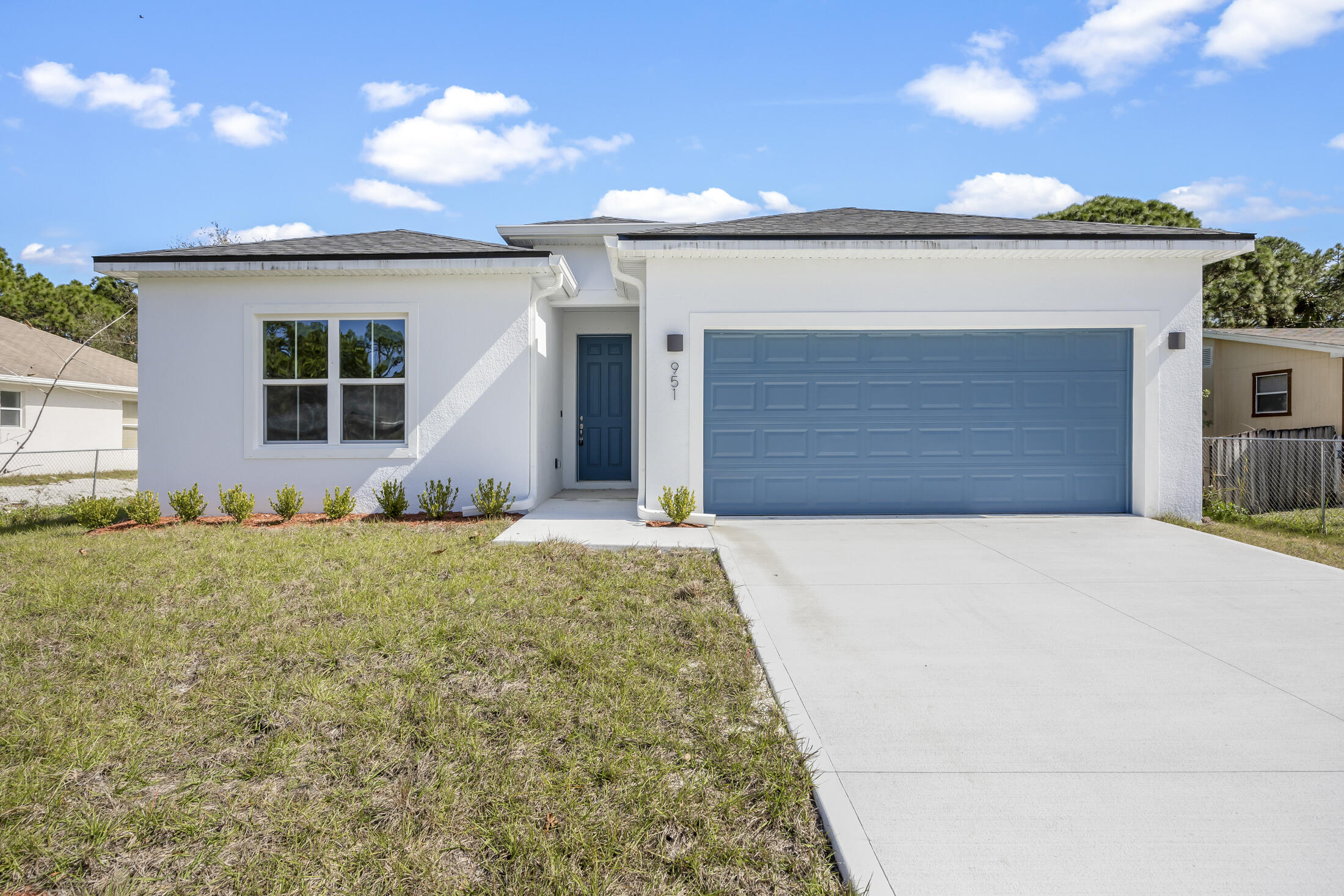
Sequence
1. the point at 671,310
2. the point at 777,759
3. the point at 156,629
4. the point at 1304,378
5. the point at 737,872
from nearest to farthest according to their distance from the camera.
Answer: the point at 737,872, the point at 777,759, the point at 156,629, the point at 671,310, the point at 1304,378

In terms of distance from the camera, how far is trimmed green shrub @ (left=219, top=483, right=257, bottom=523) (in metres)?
8.51

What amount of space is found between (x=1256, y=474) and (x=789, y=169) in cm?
1049

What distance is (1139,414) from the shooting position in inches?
337

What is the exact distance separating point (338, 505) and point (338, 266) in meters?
3.08

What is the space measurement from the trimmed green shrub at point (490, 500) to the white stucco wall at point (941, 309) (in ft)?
6.36

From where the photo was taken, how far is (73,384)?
52.6 feet

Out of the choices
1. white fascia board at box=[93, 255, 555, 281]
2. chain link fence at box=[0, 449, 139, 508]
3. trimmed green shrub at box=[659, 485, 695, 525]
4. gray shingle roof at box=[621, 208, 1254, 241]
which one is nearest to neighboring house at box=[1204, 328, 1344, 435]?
gray shingle roof at box=[621, 208, 1254, 241]

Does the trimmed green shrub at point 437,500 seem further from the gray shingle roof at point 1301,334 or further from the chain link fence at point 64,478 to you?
the gray shingle roof at point 1301,334

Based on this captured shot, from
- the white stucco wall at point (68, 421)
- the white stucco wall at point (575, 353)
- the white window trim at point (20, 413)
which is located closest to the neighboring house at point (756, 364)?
the white stucco wall at point (575, 353)

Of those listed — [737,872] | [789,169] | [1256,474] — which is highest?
[789,169]

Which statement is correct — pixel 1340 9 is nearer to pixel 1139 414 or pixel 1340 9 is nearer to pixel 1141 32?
pixel 1141 32

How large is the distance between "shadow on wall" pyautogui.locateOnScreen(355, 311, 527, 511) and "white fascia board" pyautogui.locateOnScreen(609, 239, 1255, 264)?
6.70 ft

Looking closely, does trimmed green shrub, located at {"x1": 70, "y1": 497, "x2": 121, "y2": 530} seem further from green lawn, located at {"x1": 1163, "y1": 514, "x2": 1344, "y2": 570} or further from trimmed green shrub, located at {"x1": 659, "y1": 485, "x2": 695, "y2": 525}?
green lawn, located at {"x1": 1163, "y1": 514, "x2": 1344, "y2": 570}

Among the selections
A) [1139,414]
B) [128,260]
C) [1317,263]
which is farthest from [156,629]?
[1317,263]
